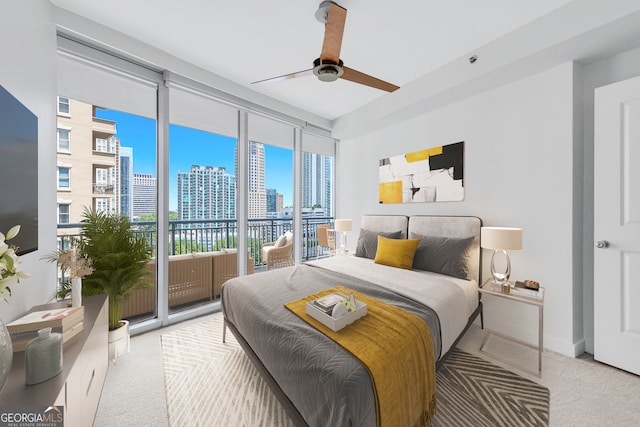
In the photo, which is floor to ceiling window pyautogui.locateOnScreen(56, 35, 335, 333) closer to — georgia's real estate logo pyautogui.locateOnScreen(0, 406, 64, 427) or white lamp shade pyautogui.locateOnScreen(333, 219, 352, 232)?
white lamp shade pyautogui.locateOnScreen(333, 219, 352, 232)

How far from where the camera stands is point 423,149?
11.4 ft

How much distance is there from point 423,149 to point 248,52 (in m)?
2.45

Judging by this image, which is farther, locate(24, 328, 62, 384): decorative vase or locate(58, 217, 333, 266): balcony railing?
locate(58, 217, 333, 266): balcony railing

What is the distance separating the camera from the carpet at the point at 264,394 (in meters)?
1.62

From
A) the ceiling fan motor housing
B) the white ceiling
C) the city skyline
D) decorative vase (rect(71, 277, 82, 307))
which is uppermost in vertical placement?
the white ceiling

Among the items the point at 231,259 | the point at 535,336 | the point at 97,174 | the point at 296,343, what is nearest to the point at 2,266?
the point at 296,343

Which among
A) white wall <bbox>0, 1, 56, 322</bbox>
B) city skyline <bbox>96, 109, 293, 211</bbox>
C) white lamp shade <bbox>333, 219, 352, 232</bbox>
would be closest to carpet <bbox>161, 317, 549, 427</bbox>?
white wall <bbox>0, 1, 56, 322</bbox>

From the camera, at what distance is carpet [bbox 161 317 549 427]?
162 cm

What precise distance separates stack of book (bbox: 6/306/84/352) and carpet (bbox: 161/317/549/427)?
827 millimetres

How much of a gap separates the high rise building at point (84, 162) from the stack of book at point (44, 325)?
4.82 feet

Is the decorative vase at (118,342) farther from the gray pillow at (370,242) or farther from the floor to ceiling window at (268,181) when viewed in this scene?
the gray pillow at (370,242)

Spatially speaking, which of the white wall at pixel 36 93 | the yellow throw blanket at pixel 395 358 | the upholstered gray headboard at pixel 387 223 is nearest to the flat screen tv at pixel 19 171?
the white wall at pixel 36 93

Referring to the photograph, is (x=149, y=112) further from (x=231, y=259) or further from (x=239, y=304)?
(x=239, y=304)

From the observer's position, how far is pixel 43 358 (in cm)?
105
